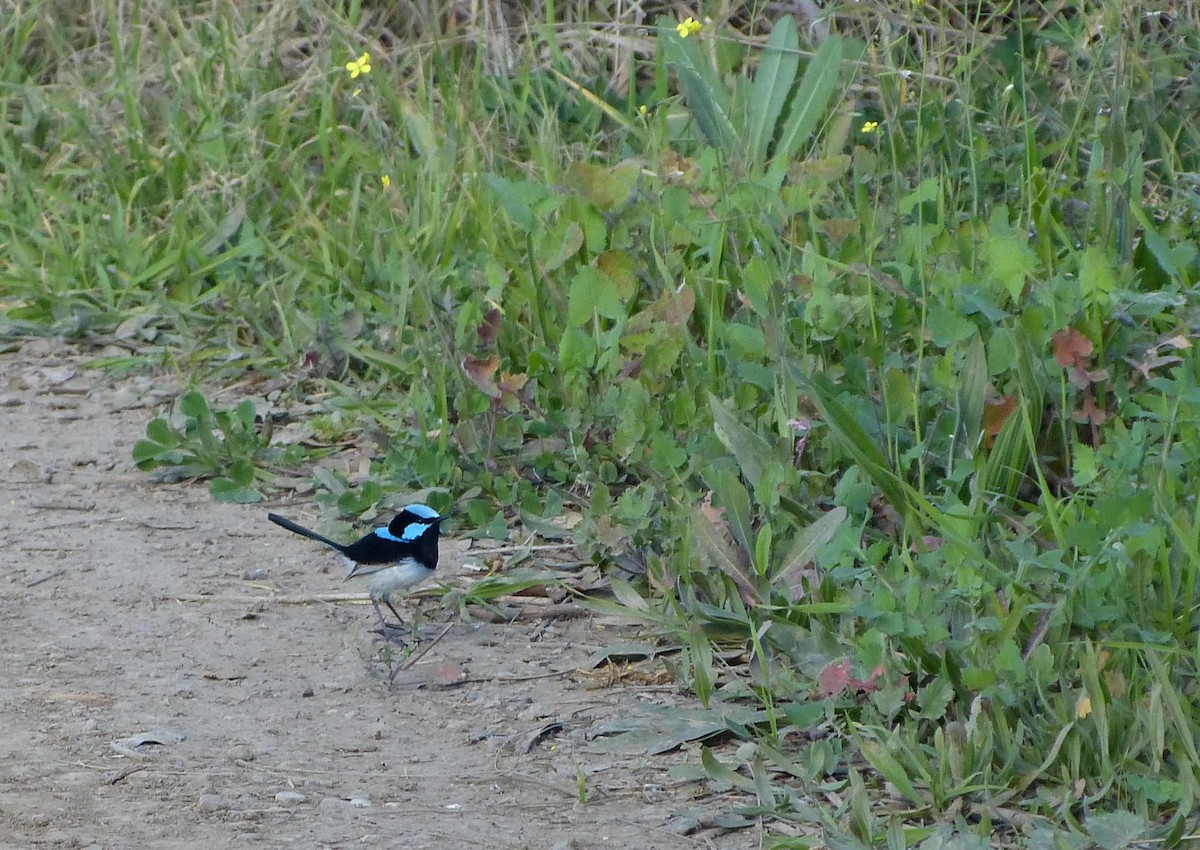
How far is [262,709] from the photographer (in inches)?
120

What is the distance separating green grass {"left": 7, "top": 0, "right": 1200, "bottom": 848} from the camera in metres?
2.74

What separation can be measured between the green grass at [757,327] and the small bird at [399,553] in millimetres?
368

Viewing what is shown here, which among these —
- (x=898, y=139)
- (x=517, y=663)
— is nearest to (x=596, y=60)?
(x=898, y=139)

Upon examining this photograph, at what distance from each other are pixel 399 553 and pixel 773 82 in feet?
7.16

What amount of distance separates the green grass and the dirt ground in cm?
17

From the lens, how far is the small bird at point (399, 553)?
10.8 ft

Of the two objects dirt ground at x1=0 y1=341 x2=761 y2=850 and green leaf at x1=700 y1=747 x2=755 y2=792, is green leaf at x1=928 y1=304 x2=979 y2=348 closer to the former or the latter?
dirt ground at x1=0 y1=341 x2=761 y2=850

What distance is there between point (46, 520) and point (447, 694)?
4.67ft

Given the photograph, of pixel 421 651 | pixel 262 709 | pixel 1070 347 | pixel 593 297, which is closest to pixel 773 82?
pixel 593 297

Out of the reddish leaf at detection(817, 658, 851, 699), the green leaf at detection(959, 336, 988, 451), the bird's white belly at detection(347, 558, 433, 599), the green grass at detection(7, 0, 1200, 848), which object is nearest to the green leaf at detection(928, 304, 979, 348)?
the green grass at detection(7, 0, 1200, 848)

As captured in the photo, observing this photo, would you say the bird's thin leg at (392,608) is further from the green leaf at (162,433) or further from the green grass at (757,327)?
the green leaf at (162,433)

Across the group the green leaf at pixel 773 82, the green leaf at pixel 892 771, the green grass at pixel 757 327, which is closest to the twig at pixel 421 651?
the green grass at pixel 757 327

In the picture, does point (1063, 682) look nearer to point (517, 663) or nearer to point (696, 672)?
point (696, 672)

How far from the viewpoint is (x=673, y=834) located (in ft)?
8.50
